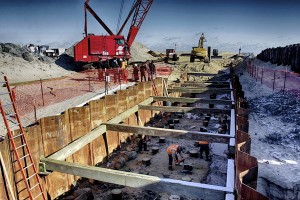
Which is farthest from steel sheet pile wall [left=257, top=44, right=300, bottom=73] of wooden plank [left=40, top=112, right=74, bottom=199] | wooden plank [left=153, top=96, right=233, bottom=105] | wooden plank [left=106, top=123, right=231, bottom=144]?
wooden plank [left=40, top=112, right=74, bottom=199]

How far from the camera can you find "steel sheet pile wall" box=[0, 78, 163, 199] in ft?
18.0

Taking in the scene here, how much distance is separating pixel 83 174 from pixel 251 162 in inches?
131

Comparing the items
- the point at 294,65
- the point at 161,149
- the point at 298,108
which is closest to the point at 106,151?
the point at 161,149

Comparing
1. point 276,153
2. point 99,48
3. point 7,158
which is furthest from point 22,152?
point 99,48

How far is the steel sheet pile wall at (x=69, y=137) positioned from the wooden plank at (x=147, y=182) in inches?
20.5

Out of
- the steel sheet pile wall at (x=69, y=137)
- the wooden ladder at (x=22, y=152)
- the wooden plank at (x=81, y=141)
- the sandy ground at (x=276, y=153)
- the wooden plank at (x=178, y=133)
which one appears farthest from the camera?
the wooden plank at (x=178, y=133)

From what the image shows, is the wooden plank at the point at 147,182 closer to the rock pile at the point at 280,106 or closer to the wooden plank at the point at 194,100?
the rock pile at the point at 280,106

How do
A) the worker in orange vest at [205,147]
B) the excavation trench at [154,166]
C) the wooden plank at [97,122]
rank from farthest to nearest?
the worker in orange vest at [205,147]
the wooden plank at [97,122]
the excavation trench at [154,166]

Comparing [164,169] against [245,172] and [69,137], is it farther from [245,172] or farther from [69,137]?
[245,172]

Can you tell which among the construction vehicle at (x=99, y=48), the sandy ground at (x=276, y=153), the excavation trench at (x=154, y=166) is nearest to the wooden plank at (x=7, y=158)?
the excavation trench at (x=154, y=166)

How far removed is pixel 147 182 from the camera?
194 inches

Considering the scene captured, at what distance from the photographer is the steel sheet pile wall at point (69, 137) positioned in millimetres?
5473

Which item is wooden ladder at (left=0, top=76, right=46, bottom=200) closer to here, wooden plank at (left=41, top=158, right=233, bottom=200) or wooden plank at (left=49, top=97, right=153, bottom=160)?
wooden plank at (left=41, top=158, right=233, bottom=200)

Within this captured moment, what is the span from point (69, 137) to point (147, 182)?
9.51 ft
